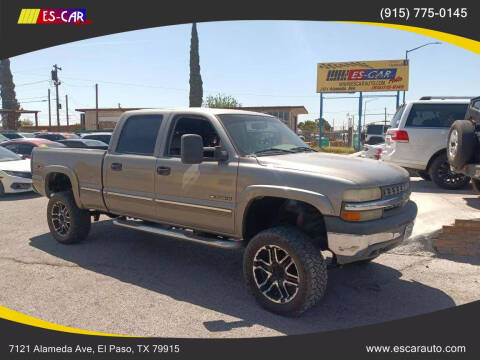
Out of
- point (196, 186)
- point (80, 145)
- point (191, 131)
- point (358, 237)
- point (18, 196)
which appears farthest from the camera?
point (18, 196)

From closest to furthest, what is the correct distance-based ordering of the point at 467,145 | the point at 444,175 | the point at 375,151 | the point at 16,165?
the point at 467,145, the point at 444,175, the point at 375,151, the point at 16,165

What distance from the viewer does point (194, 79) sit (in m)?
28.3

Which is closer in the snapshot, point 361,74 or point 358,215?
point 358,215

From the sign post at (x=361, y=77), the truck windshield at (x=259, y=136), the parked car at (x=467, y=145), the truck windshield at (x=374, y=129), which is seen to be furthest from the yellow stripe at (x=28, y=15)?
the sign post at (x=361, y=77)

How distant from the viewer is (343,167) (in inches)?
149

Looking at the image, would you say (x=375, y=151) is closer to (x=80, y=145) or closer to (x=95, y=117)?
(x=80, y=145)

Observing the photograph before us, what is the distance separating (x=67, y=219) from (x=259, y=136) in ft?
10.9

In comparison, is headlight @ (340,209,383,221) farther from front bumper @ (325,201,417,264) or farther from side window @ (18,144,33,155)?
side window @ (18,144,33,155)

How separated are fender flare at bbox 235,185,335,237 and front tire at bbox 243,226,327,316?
0.32 meters

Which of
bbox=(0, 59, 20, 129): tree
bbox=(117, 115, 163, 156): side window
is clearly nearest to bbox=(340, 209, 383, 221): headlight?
bbox=(117, 115, 163, 156): side window

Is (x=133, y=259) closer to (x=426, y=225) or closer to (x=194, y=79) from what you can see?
(x=426, y=225)

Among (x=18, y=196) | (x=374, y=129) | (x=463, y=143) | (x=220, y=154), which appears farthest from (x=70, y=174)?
(x=374, y=129)

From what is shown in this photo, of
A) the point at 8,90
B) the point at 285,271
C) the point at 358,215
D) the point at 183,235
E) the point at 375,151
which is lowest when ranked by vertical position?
the point at 285,271

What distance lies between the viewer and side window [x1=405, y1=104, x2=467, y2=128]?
→ 8977 mm
